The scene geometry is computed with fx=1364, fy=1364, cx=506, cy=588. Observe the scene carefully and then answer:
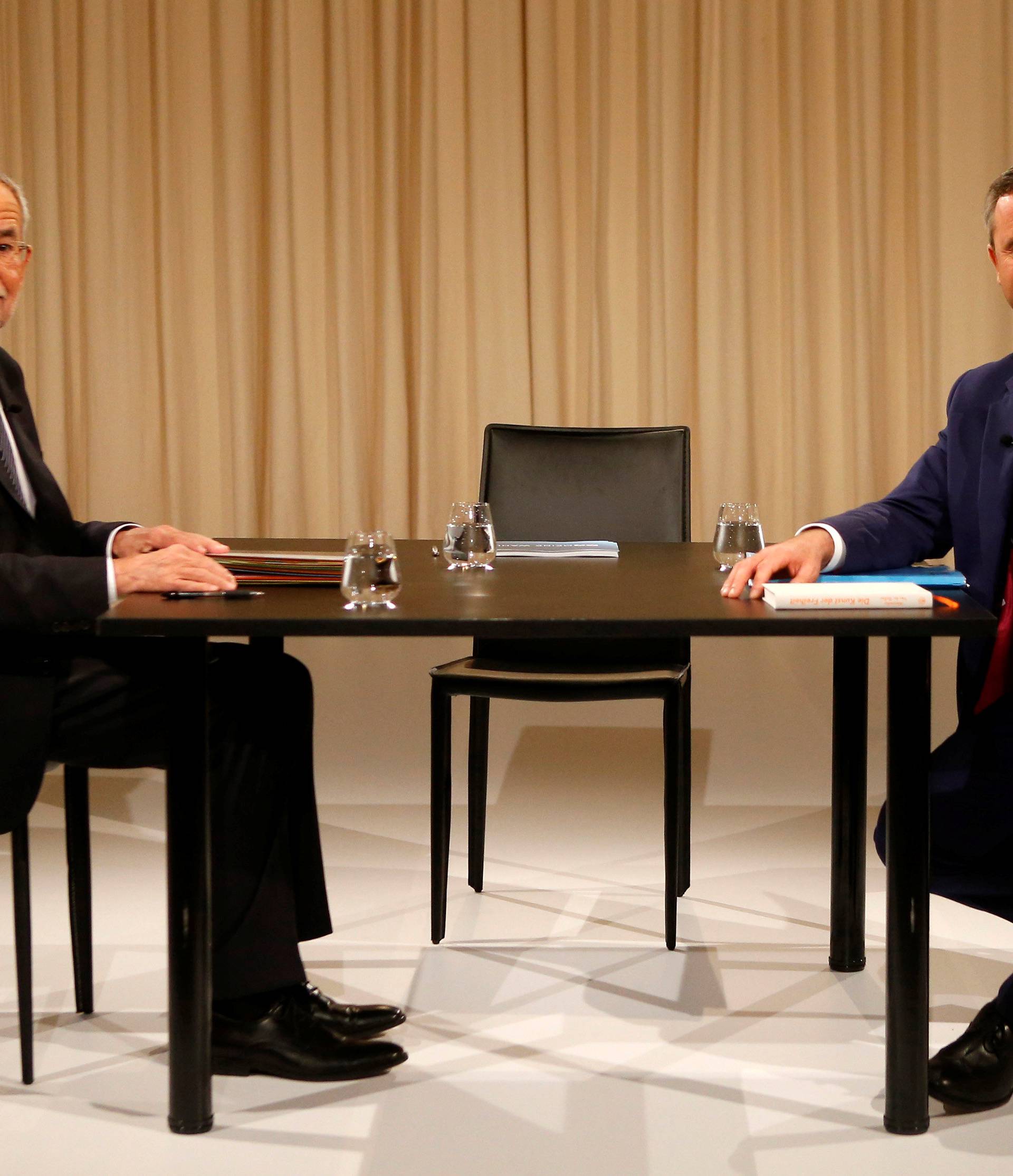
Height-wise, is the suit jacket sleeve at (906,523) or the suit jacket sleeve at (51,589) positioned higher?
the suit jacket sleeve at (906,523)

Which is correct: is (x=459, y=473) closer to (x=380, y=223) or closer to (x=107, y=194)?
(x=380, y=223)

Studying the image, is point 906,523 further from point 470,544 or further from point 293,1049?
point 293,1049

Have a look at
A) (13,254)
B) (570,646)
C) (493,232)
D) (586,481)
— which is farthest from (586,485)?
(493,232)

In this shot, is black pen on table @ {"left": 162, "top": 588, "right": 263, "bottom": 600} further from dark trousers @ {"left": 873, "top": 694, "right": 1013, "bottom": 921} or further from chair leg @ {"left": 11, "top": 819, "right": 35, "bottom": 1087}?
dark trousers @ {"left": 873, "top": 694, "right": 1013, "bottom": 921}

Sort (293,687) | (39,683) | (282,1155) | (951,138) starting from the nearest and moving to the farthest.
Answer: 1. (282,1155)
2. (39,683)
3. (293,687)
4. (951,138)

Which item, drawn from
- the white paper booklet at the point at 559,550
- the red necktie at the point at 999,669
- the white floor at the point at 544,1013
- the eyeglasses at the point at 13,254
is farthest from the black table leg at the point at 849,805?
the eyeglasses at the point at 13,254

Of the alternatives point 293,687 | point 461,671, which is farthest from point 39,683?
point 461,671

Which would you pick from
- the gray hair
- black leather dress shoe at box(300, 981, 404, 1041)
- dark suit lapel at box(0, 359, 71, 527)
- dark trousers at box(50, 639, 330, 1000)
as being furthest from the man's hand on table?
the gray hair

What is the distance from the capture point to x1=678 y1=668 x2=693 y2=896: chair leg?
103 inches

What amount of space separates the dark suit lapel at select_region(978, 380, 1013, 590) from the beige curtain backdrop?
3.81m

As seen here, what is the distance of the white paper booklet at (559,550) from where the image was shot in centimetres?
229

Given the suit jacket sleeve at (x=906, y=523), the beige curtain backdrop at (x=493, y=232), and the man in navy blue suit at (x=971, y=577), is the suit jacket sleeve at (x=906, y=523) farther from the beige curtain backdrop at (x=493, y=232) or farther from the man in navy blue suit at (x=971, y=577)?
the beige curtain backdrop at (x=493, y=232)

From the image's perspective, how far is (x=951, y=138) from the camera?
18.7 feet

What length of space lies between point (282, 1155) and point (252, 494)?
181 inches
